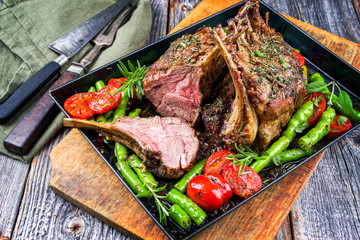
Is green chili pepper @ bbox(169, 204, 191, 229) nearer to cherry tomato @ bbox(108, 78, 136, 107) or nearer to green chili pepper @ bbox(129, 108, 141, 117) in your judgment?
green chili pepper @ bbox(129, 108, 141, 117)

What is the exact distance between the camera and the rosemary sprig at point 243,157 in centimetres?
268

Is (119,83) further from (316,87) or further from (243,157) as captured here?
(316,87)

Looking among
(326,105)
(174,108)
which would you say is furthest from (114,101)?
(326,105)

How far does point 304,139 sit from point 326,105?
0.63m

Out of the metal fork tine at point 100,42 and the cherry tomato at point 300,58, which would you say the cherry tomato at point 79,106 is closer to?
the metal fork tine at point 100,42

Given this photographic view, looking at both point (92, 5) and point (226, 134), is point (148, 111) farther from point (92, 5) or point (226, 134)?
point (92, 5)

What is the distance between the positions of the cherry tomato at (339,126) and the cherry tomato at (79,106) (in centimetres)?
227

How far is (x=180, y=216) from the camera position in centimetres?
247

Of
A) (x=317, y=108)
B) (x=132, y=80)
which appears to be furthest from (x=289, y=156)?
(x=132, y=80)

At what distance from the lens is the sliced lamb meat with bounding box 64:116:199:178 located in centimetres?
274

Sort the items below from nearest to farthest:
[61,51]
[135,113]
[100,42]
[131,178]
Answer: [131,178] → [135,113] → [61,51] → [100,42]

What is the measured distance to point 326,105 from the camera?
332 cm

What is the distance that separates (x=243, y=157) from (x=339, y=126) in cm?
103

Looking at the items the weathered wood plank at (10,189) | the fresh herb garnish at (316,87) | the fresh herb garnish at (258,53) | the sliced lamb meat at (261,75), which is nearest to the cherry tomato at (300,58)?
the fresh herb garnish at (316,87)
